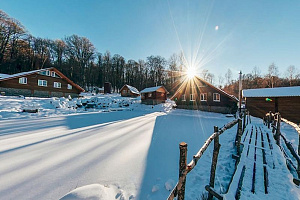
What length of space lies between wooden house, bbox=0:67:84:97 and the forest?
1697 centimetres

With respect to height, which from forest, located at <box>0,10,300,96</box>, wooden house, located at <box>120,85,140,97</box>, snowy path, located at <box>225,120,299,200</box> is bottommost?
snowy path, located at <box>225,120,299,200</box>

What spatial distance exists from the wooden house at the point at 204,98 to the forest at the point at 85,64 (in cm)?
1878

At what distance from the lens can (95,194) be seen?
227 centimetres

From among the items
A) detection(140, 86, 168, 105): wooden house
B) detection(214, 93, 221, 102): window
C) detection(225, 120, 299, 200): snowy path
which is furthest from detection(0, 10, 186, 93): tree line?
detection(225, 120, 299, 200): snowy path

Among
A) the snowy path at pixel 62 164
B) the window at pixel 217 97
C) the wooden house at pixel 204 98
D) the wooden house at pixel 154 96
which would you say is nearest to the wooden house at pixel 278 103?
the wooden house at pixel 204 98

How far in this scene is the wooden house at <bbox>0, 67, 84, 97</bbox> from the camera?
18.2 meters

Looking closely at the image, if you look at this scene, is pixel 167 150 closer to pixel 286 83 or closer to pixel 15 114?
pixel 15 114

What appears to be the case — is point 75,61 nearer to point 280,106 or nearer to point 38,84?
point 38,84

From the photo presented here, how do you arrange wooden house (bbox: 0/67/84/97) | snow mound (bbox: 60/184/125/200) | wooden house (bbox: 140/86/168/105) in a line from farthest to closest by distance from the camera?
wooden house (bbox: 140/86/168/105) → wooden house (bbox: 0/67/84/97) → snow mound (bbox: 60/184/125/200)

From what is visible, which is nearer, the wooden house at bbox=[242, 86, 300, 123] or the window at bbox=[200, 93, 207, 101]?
the wooden house at bbox=[242, 86, 300, 123]

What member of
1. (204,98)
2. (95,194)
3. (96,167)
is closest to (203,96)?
(204,98)

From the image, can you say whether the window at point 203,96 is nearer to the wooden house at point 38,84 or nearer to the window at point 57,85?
the wooden house at point 38,84

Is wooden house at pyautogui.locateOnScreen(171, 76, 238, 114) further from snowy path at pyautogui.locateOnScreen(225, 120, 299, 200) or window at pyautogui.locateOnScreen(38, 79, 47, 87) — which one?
window at pyautogui.locateOnScreen(38, 79, 47, 87)

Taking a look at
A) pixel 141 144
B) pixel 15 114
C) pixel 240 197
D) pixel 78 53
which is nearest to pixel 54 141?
pixel 141 144
